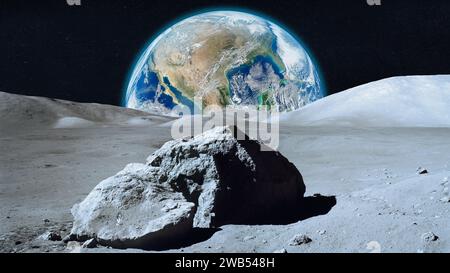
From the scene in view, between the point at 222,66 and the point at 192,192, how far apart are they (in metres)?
13.7

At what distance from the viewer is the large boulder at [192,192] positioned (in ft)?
9.17

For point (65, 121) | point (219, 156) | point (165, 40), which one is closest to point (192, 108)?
point (165, 40)

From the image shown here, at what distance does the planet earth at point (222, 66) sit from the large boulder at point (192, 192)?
1285 centimetres

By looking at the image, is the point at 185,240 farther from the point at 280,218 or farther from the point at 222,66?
the point at 222,66

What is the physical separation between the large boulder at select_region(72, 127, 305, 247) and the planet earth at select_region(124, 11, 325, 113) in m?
12.9

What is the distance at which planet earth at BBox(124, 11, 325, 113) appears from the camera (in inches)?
642

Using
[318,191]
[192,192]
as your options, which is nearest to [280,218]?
[192,192]

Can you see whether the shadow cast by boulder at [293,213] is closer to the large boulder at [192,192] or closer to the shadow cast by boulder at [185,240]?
the large boulder at [192,192]

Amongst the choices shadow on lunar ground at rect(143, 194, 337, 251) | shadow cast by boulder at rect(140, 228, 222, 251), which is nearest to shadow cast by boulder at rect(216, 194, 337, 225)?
shadow on lunar ground at rect(143, 194, 337, 251)

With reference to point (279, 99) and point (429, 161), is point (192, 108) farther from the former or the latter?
point (429, 161)

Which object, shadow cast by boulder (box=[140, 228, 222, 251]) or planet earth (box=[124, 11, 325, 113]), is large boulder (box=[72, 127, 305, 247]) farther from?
planet earth (box=[124, 11, 325, 113])

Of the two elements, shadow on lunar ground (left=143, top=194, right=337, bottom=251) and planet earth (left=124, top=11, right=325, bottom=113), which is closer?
shadow on lunar ground (left=143, top=194, right=337, bottom=251)

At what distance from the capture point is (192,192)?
3.23 metres
